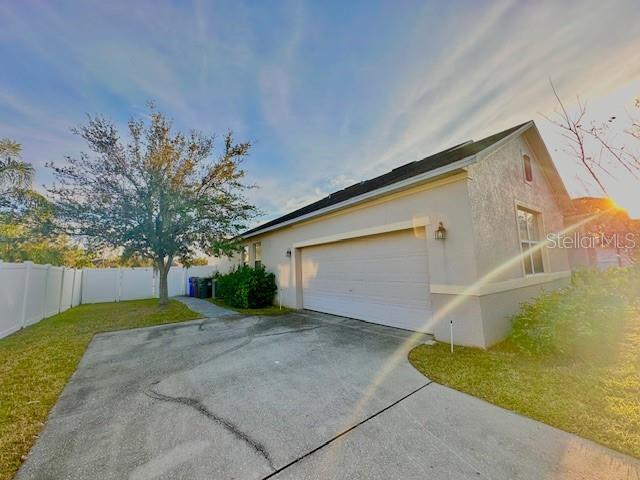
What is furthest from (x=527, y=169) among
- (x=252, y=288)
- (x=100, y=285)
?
(x=100, y=285)

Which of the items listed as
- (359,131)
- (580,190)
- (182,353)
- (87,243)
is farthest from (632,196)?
(87,243)

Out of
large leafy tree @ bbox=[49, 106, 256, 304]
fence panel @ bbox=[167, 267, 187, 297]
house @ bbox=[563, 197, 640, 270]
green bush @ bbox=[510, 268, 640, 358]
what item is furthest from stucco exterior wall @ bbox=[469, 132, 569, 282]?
fence panel @ bbox=[167, 267, 187, 297]

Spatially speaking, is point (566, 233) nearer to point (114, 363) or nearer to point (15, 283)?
point (114, 363)

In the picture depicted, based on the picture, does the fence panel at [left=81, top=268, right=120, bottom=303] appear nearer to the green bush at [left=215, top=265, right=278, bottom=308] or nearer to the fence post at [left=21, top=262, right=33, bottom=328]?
the fence post at [left=21, top=262, right=33, bottom=328]

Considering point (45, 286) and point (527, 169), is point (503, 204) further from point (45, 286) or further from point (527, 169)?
point (45, 286)

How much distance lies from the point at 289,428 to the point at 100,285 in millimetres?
17525

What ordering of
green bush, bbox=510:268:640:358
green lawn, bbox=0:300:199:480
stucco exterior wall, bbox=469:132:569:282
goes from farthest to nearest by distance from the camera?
1. stucco exterior wall, bbox=469:132:569:282
2. green bush, bbox=510:268:640:358
3. green lawn, bbox=0:300:199:480

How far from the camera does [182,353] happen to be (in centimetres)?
523

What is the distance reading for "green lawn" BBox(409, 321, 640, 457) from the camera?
269 cm

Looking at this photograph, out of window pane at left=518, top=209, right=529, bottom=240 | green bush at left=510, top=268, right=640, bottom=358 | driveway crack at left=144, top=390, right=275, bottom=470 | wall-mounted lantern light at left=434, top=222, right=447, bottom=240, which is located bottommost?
driveway crack at left=144, top=390, right=275, bottom=470

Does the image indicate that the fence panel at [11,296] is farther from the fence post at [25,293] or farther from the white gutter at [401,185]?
the white gutter at [401,185]

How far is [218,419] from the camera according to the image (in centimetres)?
288

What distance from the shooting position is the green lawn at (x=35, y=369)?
2.62 meters

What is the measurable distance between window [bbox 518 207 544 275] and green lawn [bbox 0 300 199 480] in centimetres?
957
